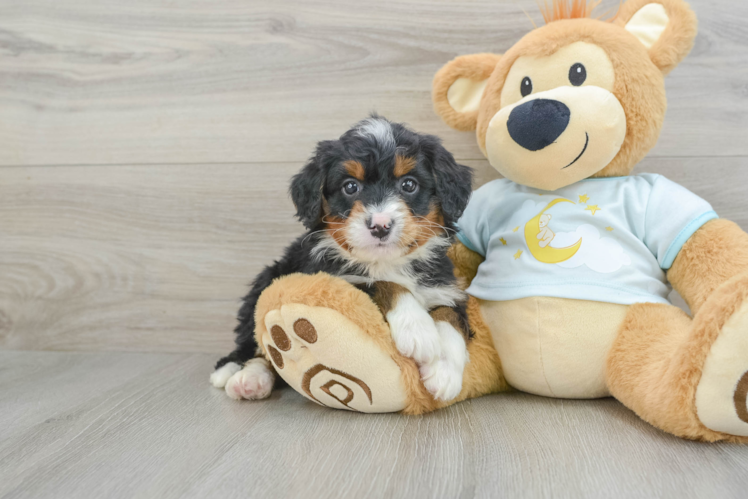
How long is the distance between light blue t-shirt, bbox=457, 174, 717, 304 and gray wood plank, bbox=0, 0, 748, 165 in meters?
0.49

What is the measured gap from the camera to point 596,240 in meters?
1.50

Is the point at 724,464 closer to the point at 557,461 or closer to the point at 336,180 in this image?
the point at 557,461

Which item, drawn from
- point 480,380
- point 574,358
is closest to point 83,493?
point 480,380

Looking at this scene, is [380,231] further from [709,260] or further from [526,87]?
[709,260]

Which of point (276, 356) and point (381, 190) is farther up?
point (381, 190)

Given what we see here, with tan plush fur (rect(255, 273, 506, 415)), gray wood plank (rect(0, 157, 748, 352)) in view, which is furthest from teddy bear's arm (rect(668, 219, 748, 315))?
gray wood plank (rect(0, 157, 748, 352))

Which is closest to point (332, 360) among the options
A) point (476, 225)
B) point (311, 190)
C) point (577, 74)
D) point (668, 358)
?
point (311, 190)

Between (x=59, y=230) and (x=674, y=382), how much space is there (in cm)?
226

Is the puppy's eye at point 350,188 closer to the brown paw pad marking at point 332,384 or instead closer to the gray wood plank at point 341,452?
the brown paw pad marking at point 332,384

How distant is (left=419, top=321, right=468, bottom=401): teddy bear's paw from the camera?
4.47 feet

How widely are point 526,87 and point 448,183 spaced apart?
14.8 inches

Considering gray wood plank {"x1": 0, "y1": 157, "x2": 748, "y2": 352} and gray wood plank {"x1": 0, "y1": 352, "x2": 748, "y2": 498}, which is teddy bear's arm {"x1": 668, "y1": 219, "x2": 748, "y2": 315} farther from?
gray wood plank {"x1": 0, "y1": 157, "x2": 748, "y2": 352}

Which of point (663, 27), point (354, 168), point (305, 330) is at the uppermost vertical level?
point (663, 27)

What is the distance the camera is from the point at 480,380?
1.56 meters
